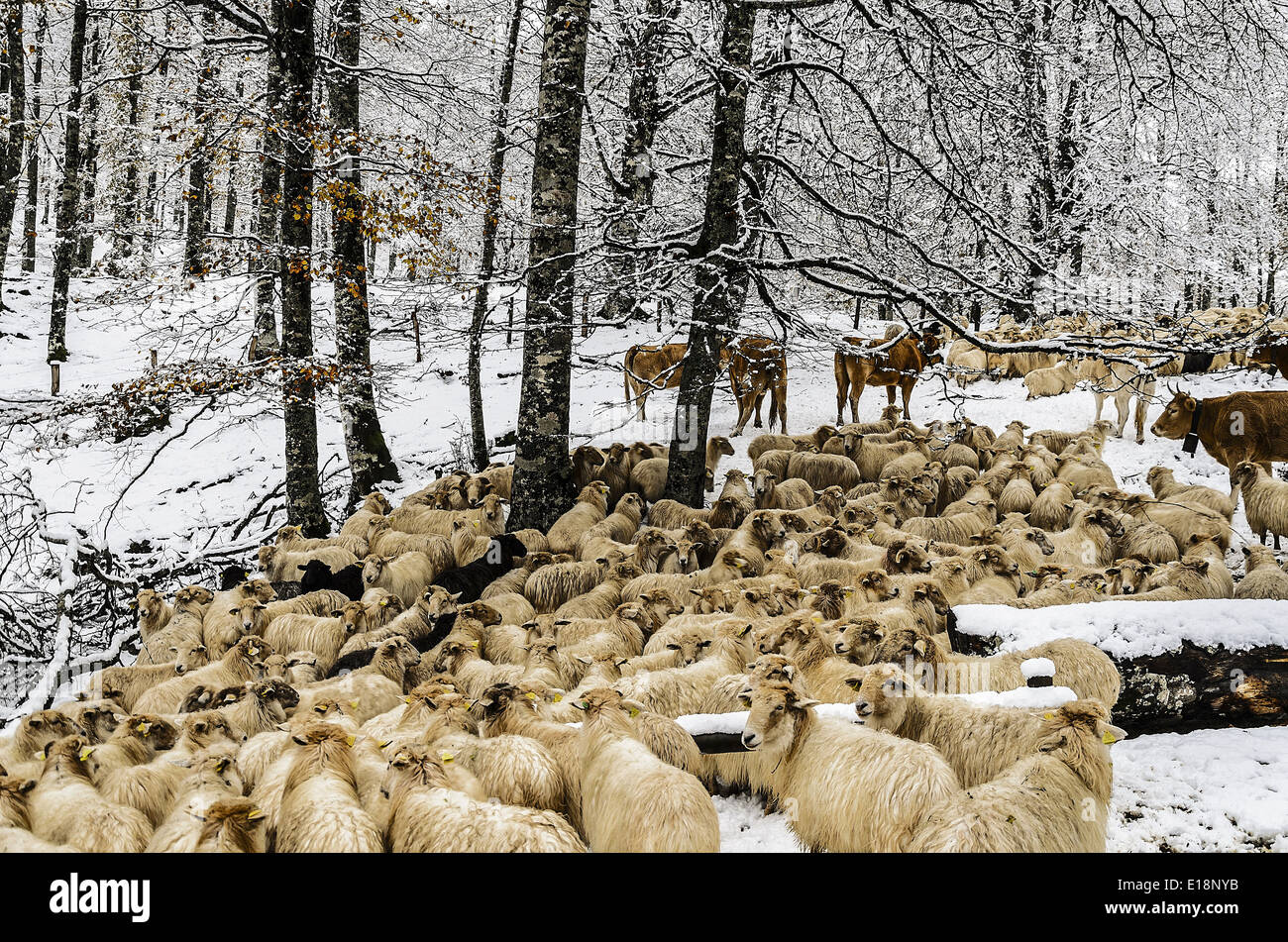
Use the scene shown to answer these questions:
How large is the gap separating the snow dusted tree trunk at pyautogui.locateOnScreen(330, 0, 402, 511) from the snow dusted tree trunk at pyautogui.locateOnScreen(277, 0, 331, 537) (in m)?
0.39

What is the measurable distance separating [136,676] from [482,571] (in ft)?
10.3

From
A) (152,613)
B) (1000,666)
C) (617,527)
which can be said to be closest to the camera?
(1000,666)

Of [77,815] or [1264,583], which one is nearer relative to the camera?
[77,815]

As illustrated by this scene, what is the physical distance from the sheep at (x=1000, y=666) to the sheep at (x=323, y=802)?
3039 millimetres

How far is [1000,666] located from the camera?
15.6ft

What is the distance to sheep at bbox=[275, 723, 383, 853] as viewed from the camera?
3.47m

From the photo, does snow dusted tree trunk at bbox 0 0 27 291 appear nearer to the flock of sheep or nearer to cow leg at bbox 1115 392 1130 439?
the flock of sheep

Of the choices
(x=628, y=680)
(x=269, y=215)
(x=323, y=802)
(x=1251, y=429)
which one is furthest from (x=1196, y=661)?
(x=269, y=215)

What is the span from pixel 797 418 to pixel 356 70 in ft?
30.6

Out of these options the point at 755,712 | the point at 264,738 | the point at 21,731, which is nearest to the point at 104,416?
the point at 21,731

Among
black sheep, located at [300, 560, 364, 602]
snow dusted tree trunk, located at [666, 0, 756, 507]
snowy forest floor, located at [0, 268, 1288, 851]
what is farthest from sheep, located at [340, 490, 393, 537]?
snow dusted tree trunk, located at [666, 0, 756, 507]

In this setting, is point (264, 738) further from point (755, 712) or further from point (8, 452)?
point (8, 452)

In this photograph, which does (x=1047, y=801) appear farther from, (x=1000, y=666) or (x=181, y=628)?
(x=181, y=628)

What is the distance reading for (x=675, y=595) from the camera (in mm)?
7324
